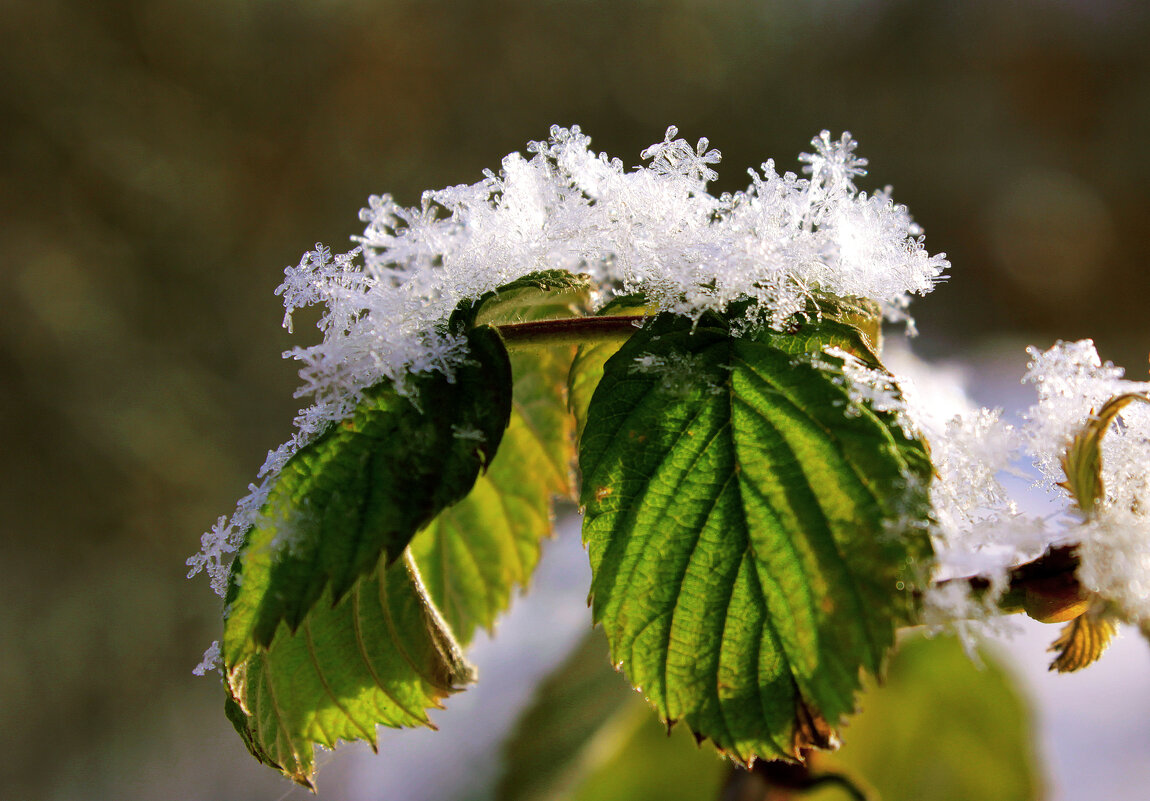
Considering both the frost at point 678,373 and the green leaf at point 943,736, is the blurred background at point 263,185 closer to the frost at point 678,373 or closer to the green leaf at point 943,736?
the green leaf at point 943,736

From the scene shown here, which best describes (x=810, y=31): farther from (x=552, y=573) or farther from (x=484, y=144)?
(x=552, y=573)

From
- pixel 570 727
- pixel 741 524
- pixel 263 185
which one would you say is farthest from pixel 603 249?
pixel 263 185

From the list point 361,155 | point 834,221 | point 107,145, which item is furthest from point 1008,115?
point 834,221

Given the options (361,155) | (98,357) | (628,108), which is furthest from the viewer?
(628,108)

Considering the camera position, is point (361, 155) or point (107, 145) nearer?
point (107, 145)

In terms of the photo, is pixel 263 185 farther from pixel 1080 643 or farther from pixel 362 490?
pixel 1080 643

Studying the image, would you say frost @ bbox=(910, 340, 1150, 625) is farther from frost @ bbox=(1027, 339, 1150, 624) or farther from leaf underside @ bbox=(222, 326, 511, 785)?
leaf underside @ bbox=(222, 326, 511, 785)

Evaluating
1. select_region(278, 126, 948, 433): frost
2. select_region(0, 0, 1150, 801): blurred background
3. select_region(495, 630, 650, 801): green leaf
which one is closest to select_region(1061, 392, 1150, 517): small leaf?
select_region(278, 126, 948, 433): frost

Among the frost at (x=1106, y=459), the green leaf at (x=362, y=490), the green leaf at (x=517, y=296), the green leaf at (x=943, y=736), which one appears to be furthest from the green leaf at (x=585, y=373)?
the green leaf at (x=943, y=736)
